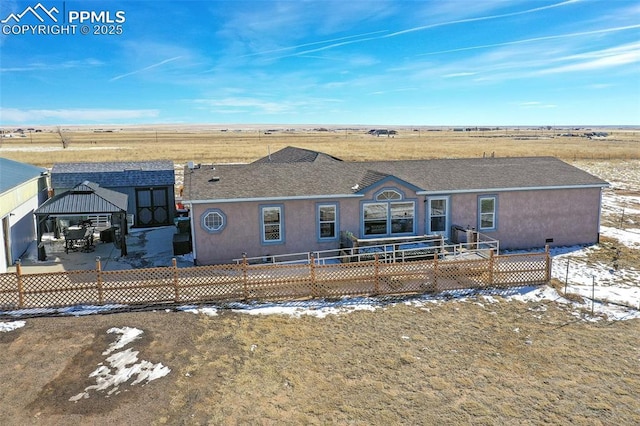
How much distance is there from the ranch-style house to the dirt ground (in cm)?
516

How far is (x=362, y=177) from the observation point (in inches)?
744

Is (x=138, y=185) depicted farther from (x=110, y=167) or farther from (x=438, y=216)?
(x=438, y=216)

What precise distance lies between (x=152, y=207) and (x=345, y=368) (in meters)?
17.5

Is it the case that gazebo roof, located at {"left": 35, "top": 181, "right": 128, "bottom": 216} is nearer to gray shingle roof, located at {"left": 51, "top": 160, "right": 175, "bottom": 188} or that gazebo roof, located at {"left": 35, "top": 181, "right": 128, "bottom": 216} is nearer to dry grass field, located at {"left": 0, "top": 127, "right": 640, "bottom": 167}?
gray shingle roof, located at {"left": 51, "top": 160, "right": 175, "bottom": 188}

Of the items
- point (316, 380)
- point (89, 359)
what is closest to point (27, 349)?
point (89, 359)

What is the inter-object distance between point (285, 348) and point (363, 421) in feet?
9.96

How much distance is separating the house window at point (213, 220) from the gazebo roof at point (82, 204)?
404cm

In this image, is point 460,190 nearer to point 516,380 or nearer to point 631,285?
point 631,285

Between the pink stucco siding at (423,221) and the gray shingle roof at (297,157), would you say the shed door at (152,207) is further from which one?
the pink stucco siding at (423,221)

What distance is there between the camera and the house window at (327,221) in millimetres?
17562

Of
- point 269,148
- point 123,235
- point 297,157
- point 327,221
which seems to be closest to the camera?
point 327,221

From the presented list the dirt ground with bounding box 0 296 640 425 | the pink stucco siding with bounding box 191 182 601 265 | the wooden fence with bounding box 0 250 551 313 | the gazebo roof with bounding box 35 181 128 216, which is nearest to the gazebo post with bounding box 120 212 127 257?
the gazebo roof with bounding box 35 181 128 216

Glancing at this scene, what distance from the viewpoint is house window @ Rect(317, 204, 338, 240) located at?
691 inches

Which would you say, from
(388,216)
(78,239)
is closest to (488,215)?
(388,216)
